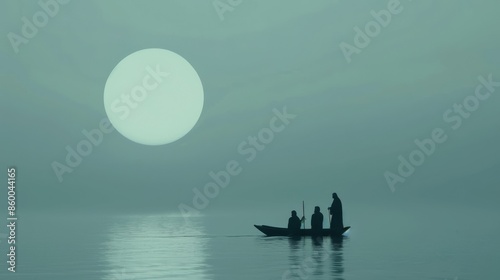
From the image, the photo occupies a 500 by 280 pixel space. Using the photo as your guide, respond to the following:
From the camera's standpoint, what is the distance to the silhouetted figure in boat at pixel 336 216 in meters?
50.4

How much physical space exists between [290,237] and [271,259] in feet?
56.9

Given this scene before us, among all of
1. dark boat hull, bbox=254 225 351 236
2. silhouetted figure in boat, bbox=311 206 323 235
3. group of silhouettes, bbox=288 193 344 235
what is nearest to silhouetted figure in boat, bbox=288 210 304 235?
group of silhouettes, bbox=288 193 344 235

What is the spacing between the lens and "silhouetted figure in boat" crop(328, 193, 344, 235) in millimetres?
50375

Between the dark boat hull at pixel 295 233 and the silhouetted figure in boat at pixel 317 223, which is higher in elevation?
the silhouetted figure in boat at pixel 317 223

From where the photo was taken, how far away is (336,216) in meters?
50.8

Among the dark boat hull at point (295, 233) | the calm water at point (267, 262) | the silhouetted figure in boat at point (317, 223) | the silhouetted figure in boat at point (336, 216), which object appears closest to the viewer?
the calm water at point (267, 262)

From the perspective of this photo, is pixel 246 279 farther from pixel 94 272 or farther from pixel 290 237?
pixel 290 237

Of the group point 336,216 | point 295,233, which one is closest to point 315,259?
point 336,216

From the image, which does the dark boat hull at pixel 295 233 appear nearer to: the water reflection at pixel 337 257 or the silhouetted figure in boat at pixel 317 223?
the silhouetted figure in boat at pixel 317 223

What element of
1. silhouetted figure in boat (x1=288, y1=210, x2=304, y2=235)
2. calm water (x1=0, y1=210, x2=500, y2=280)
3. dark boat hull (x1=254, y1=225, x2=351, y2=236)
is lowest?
calm water (x1=0, y1=210, x2=500, y2=280)

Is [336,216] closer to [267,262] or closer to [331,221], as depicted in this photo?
[331,221]

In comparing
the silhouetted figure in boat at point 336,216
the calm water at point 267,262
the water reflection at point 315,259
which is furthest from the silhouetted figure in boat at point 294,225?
the calm water at point 267,262

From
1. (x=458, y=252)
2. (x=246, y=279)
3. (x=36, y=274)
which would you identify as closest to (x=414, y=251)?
(x=458, y=252)

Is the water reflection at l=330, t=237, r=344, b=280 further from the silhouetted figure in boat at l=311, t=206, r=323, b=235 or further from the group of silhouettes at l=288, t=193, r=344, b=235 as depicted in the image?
the silhouetted figure in boat at l=311, t=206, r=323, b=235
